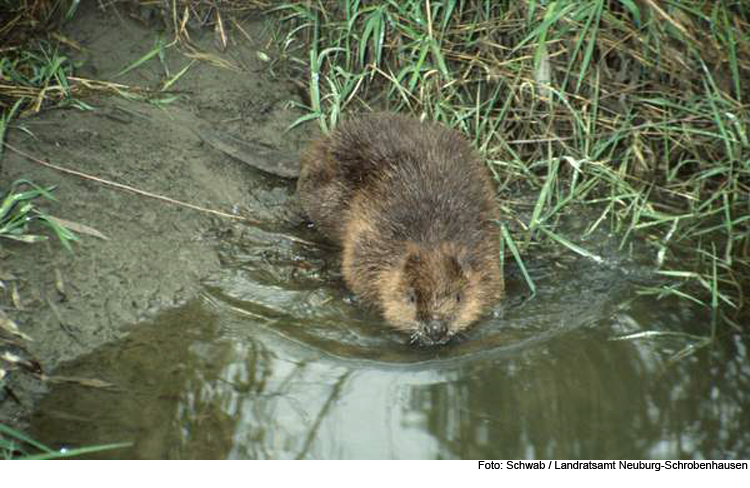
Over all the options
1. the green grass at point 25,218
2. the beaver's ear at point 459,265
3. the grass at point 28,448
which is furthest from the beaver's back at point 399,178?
the grass at point 28,448

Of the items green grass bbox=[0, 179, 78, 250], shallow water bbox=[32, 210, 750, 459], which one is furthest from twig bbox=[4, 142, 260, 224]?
shallow water bbox=[32, 210, 750, 459]

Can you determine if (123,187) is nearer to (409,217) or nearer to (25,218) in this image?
(25,218)

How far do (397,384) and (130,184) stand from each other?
161 cm

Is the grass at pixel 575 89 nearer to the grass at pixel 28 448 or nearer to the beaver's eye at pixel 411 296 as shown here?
the beaver's eye at pixel 411 296

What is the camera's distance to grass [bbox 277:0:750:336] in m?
4.34

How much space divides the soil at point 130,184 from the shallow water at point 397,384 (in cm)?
13

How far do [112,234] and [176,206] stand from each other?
0.42 m

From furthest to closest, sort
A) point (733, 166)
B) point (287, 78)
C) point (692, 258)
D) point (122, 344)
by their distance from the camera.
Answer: point (287, 78) < point (733, 166) < point (692, 258) < point (122, 344)

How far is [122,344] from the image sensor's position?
3227 millimetres

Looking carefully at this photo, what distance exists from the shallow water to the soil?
5.2 inches

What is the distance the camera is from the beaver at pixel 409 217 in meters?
3.52

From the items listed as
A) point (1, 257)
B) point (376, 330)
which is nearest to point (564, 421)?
point (376, 330)

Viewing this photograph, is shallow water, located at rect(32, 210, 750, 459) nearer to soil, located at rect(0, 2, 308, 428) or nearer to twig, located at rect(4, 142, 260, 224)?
soil, located at rect(0, 2, 308, 428)

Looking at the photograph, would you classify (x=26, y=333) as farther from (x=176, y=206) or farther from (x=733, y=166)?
(x=733, y=166)
